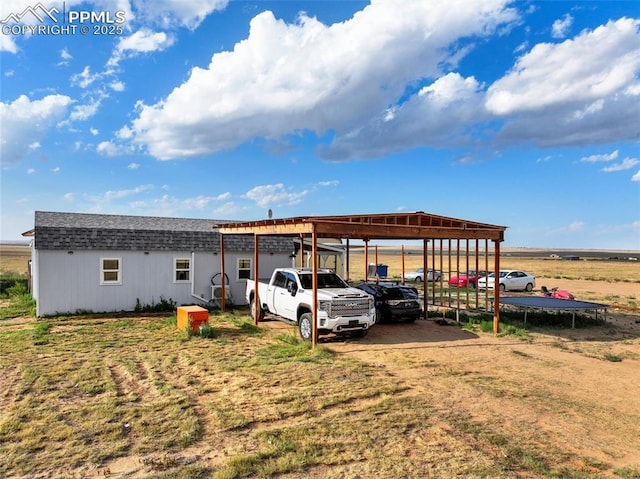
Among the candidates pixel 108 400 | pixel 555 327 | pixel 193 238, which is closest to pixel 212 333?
pixel 108 400

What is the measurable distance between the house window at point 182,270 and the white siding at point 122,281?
13cm

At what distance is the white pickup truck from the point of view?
38.7 ft

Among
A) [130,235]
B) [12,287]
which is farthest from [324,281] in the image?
[12,287]

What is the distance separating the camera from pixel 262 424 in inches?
256

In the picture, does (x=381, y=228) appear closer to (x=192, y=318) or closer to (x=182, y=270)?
(x=192, y=318)

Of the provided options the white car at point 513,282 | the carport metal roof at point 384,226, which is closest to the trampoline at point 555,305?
the carport metal roof at point 384,226

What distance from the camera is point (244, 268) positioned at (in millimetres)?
19953

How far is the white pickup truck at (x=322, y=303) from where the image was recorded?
11.8 m

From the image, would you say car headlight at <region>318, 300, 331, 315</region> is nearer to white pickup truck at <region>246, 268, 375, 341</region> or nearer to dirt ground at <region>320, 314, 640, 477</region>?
white pickup truck at <region>246, 268, 375, 341</region>

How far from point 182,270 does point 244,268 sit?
2.64m

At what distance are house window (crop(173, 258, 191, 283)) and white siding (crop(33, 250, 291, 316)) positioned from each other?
0.41 feet

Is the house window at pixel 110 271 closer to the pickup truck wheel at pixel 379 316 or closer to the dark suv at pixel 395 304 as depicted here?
the dark suv at pixel 395 304

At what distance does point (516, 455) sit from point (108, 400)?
19.7 feet

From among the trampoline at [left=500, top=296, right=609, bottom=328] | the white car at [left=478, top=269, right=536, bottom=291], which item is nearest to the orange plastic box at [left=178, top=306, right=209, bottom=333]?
the trampoline at [left=500, top=296, right=609, bottom=328]
